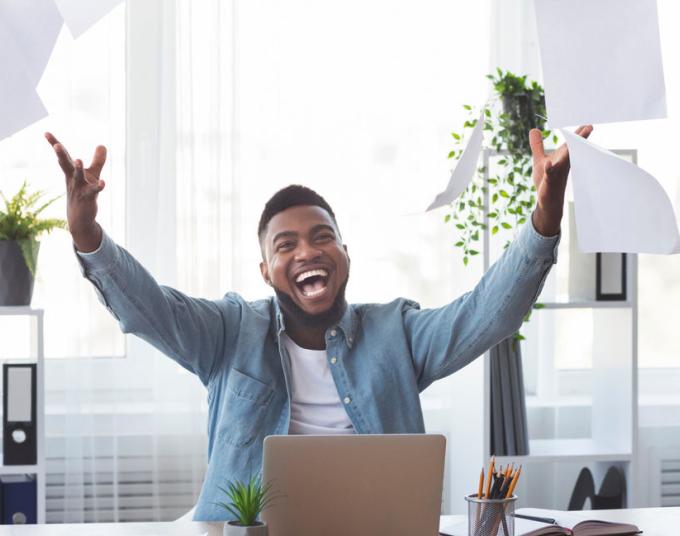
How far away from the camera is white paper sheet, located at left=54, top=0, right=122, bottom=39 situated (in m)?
1.17

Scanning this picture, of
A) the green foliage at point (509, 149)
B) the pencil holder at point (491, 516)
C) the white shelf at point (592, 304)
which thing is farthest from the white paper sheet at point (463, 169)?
the white shelf at point (592, 304)

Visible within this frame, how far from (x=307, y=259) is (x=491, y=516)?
31.9 inches

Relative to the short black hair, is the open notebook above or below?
below

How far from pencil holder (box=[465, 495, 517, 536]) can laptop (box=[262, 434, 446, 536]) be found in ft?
0.17

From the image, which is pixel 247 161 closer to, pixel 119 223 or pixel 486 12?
pixel 119 223

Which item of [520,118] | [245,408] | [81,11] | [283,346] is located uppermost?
[520,118]

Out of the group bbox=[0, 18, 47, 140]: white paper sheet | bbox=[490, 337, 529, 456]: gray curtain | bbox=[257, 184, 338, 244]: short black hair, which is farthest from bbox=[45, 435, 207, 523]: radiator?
bbox=[0, 18, 47, 140]: white paper sheet

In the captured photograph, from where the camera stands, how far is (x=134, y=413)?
3002 mm

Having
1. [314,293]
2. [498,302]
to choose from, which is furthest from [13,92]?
[498,302]

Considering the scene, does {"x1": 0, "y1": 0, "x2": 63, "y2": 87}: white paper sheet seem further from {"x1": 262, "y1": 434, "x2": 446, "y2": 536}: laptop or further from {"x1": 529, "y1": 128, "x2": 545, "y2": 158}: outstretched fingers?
{"x1": 529, "y1": 128, "x2": 545, "y2": 158}: outstretched fingers

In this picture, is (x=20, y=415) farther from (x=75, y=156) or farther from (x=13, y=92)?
(x=13, y=92)

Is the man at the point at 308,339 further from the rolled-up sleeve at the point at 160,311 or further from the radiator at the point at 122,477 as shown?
the radiator at the point at 122,477

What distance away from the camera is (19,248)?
2.67 m

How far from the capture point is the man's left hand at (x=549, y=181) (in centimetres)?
164
